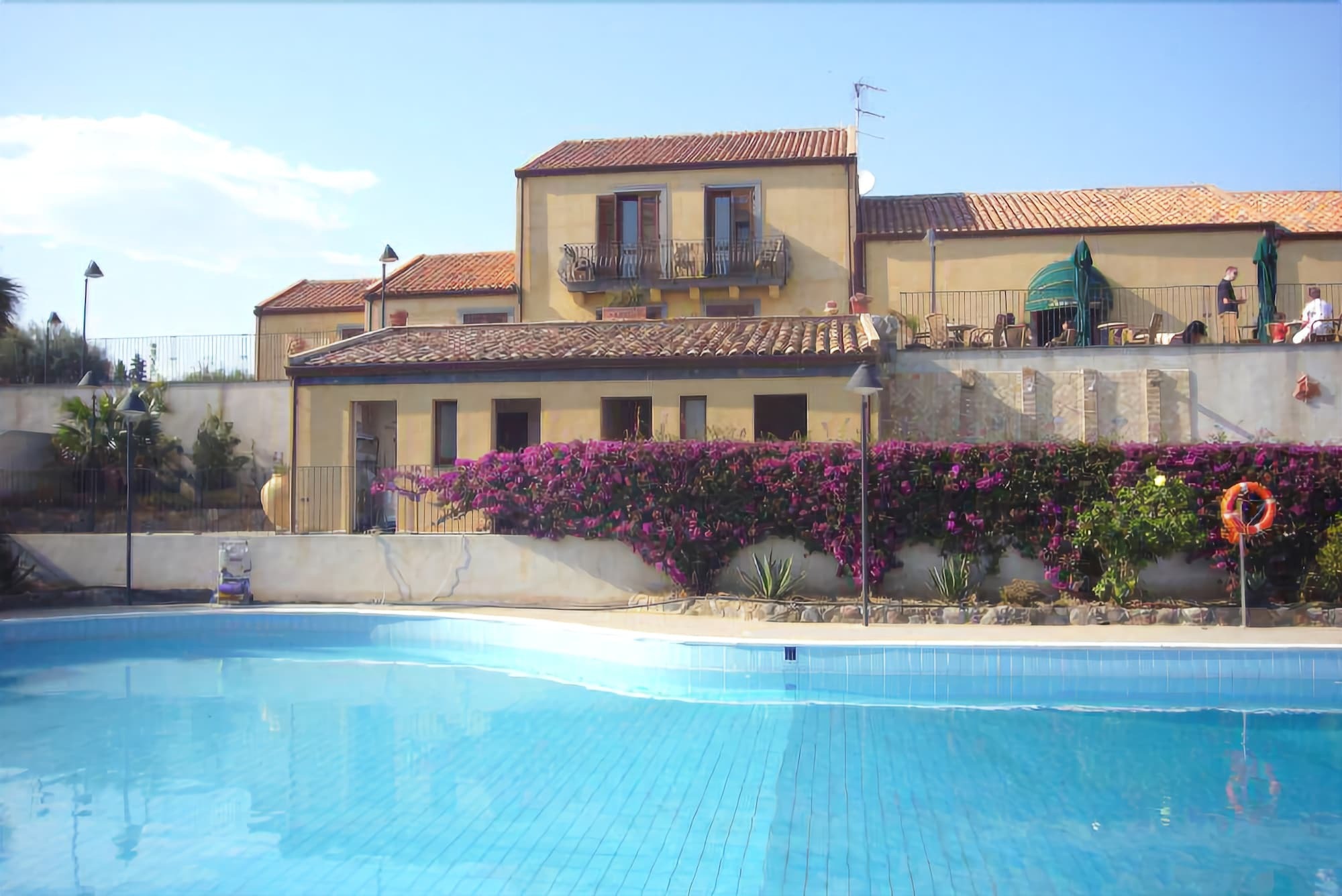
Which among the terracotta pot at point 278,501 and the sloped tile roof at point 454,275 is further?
the sloped tile roof at point 454,275

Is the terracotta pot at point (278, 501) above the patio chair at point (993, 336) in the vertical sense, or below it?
below

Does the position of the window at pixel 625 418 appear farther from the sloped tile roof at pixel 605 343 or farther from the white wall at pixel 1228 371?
the white wall at pixel 1228 371

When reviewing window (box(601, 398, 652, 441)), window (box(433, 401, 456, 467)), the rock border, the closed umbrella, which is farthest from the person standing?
window (box(433, 401, 456, 467))

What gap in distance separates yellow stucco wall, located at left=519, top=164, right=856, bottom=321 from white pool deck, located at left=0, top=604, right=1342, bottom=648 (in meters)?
13.5

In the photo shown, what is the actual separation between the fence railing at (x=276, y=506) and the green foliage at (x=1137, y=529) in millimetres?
9359

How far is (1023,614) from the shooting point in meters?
13.3

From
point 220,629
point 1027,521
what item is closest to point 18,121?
point 220,629

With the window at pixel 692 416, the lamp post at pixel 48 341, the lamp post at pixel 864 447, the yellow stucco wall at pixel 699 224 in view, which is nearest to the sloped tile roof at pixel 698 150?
the yellow stucco wall at pixel 699 224

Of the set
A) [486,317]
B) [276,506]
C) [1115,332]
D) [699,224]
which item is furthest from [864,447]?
[486,317]

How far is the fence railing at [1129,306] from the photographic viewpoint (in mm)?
23281

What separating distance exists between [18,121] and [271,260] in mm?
13284

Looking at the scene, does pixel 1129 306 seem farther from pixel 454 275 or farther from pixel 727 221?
pixel 454 275

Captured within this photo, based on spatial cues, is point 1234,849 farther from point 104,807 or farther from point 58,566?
point 58,566

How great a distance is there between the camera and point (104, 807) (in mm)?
7344
